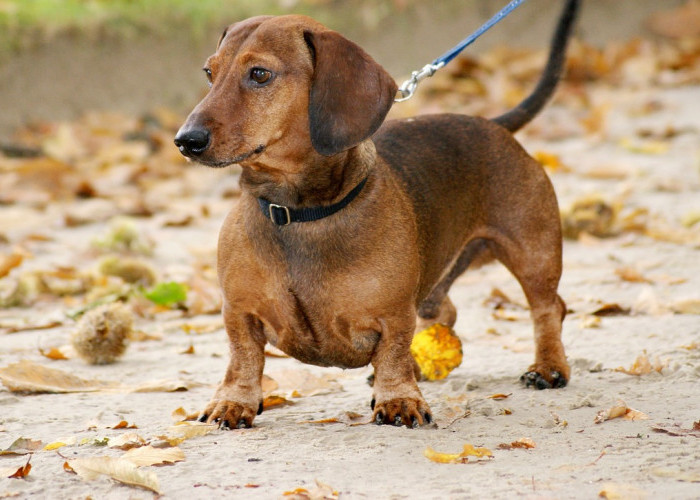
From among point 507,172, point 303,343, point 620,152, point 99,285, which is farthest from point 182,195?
point 303,343

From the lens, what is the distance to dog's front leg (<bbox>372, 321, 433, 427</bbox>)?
3037 mm

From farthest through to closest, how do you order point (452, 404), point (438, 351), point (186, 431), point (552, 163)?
point (552, 163) < point (438, 351) < point (452, 404) < point (186, 431)

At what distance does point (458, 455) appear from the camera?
260 centimetres

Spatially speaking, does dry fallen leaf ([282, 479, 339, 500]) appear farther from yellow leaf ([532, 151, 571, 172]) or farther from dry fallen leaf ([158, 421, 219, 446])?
yellow leaf ([532, 151, 571, 172])

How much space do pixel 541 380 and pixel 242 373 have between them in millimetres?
1041

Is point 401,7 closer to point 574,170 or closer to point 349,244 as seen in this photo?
point 574,170

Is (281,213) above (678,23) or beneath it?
beneath

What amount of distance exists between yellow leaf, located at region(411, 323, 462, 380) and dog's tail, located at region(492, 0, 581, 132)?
1.07 m

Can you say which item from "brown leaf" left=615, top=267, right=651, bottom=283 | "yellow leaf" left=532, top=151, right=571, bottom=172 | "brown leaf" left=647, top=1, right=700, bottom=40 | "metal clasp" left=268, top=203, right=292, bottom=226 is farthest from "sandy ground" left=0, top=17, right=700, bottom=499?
"brown leaf" left=647, top=1, right=700, bottom=40

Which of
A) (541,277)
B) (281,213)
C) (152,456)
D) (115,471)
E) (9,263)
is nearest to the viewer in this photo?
(115,471)

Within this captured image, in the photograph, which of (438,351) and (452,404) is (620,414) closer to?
(452,404)

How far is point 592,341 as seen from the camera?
402cm

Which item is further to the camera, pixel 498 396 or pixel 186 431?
pixel 498 396

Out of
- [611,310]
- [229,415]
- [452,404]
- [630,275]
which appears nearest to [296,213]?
[229,415]
